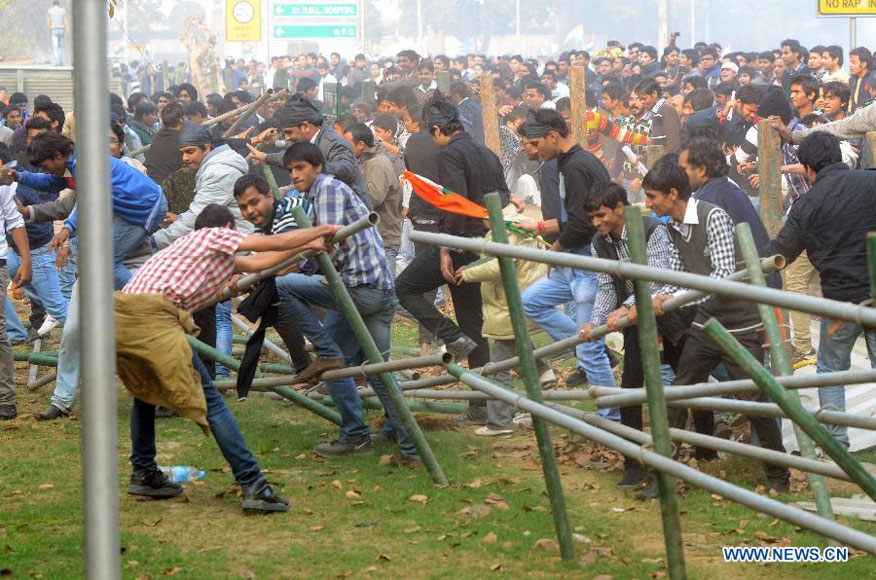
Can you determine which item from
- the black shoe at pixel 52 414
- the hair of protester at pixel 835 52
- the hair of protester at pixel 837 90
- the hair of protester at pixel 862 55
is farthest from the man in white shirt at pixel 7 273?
the hair of protester at pixel 835 52

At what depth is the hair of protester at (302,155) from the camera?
844cm

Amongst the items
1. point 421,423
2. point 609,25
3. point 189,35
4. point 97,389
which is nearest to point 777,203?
point 421,423

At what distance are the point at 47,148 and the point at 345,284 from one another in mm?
3027

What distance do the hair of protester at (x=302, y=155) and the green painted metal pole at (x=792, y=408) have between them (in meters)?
4.09

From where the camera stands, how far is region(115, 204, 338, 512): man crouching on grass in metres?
7.05

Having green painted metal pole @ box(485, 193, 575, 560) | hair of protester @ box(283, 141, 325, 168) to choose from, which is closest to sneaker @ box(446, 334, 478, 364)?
hair of protester @ box(283, 141, 325, 168)

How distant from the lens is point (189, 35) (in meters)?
44.1

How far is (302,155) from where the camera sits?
8.44m

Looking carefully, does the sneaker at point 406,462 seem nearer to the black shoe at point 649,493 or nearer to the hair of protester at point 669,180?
the black shoe at point 649,493

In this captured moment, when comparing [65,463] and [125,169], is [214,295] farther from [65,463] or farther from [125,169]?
[125,169]

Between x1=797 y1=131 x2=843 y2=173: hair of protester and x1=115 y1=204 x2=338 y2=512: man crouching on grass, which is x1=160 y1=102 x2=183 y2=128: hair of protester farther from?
x1=797 y1=131 x2=843 y2=173: hair of protester

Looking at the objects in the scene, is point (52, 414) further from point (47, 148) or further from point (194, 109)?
point (194, 109)

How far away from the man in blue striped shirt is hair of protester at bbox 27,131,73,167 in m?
2.39

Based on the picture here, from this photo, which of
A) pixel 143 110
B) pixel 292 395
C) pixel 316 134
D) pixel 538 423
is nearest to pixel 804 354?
pixel 316 134
